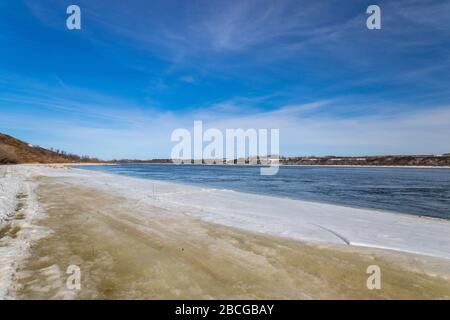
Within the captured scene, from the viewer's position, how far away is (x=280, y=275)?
13.1 feet

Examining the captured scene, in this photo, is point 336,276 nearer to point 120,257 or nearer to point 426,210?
point 120,257

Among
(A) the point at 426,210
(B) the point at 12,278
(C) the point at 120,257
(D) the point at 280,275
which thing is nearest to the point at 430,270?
(D) the point at 280,275

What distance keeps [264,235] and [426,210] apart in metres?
9.17

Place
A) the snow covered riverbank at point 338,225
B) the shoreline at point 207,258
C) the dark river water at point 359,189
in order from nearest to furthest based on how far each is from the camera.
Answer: the shoreline at point 207,258
the snow covered riverbank at point 338,225
the dark river water at point 359,189

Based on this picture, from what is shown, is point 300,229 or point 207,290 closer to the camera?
point 207,290

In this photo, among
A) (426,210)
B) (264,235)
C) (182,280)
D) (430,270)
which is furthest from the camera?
(426,210)

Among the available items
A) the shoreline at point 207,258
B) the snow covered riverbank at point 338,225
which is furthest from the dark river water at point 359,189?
the shoreline at point 207,258

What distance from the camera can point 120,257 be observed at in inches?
182

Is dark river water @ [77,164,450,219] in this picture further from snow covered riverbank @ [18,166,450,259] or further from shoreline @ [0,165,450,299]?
shoreline @ [0,165,450,299]

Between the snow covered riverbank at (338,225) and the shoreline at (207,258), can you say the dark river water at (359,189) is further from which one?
the shoreline at (207,258)

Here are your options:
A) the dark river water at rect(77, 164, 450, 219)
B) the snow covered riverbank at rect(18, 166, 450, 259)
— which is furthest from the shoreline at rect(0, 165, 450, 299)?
the dark river water at rect(77, 164, 450, 219)

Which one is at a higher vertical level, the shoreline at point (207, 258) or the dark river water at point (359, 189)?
the shoreline at point (207, 258)

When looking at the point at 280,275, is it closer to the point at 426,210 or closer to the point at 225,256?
the point at 225,256
